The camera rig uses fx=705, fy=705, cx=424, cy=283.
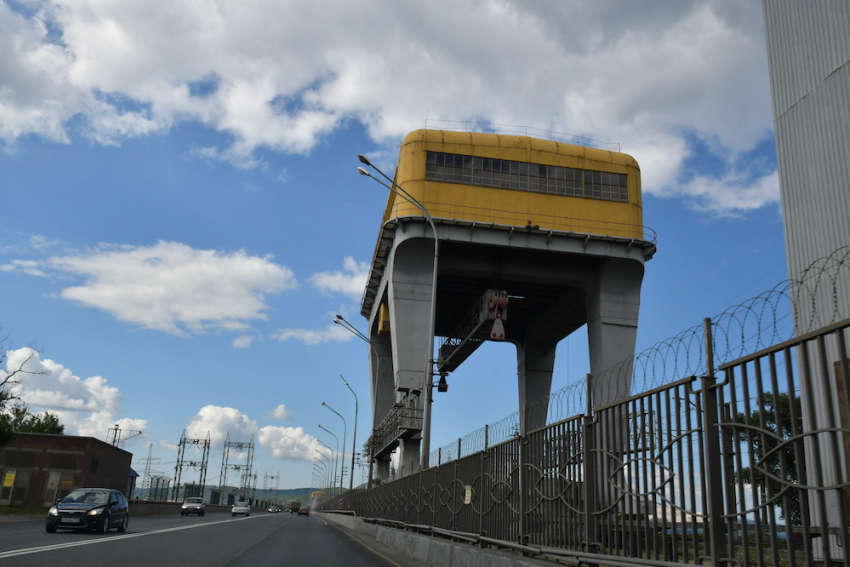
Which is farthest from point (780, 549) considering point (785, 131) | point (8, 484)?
point (8, 484)

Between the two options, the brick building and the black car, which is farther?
the brick building

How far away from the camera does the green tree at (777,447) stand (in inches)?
189

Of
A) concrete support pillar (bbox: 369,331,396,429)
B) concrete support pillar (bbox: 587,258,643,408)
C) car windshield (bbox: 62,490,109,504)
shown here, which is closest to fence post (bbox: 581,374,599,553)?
car windshield (bbox: 62,490,109,504)

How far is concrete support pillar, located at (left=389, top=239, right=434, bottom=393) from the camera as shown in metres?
36.7

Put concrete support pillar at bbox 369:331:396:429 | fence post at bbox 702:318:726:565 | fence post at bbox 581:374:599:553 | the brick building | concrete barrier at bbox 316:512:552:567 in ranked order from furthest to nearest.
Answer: concrete support pillar at bbox 369:331:396:429 < the brick building < concrete barrier at bbox 316:512:552:567 < fence post at bbox 581:374:599:553 < fence post at bbox 702:318:726:565

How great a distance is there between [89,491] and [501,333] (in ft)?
69.7

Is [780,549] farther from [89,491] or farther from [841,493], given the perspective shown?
[89,491]

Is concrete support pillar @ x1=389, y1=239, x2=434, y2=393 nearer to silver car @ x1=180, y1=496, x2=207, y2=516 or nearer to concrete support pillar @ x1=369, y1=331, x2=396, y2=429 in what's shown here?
concrete support pillar @ x1=369, y1=331, x2=396, y2=429

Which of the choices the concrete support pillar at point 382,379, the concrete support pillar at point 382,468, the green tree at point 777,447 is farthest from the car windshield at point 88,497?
the concrete support pillar at point 382,379

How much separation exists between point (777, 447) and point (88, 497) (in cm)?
1991

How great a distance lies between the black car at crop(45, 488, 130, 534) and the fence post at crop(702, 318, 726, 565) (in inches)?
705

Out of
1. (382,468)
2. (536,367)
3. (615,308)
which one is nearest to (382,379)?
(382,468)

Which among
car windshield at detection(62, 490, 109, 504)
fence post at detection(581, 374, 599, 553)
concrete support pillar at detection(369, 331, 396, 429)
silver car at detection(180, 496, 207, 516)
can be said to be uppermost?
concrete support pillar at detection(369, 331, 396, 429)

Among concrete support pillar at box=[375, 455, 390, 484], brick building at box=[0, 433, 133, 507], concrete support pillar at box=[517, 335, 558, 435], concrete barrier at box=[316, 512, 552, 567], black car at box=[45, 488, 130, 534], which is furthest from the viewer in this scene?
concrete support pillar at box=[375, 455, 390, 484]
